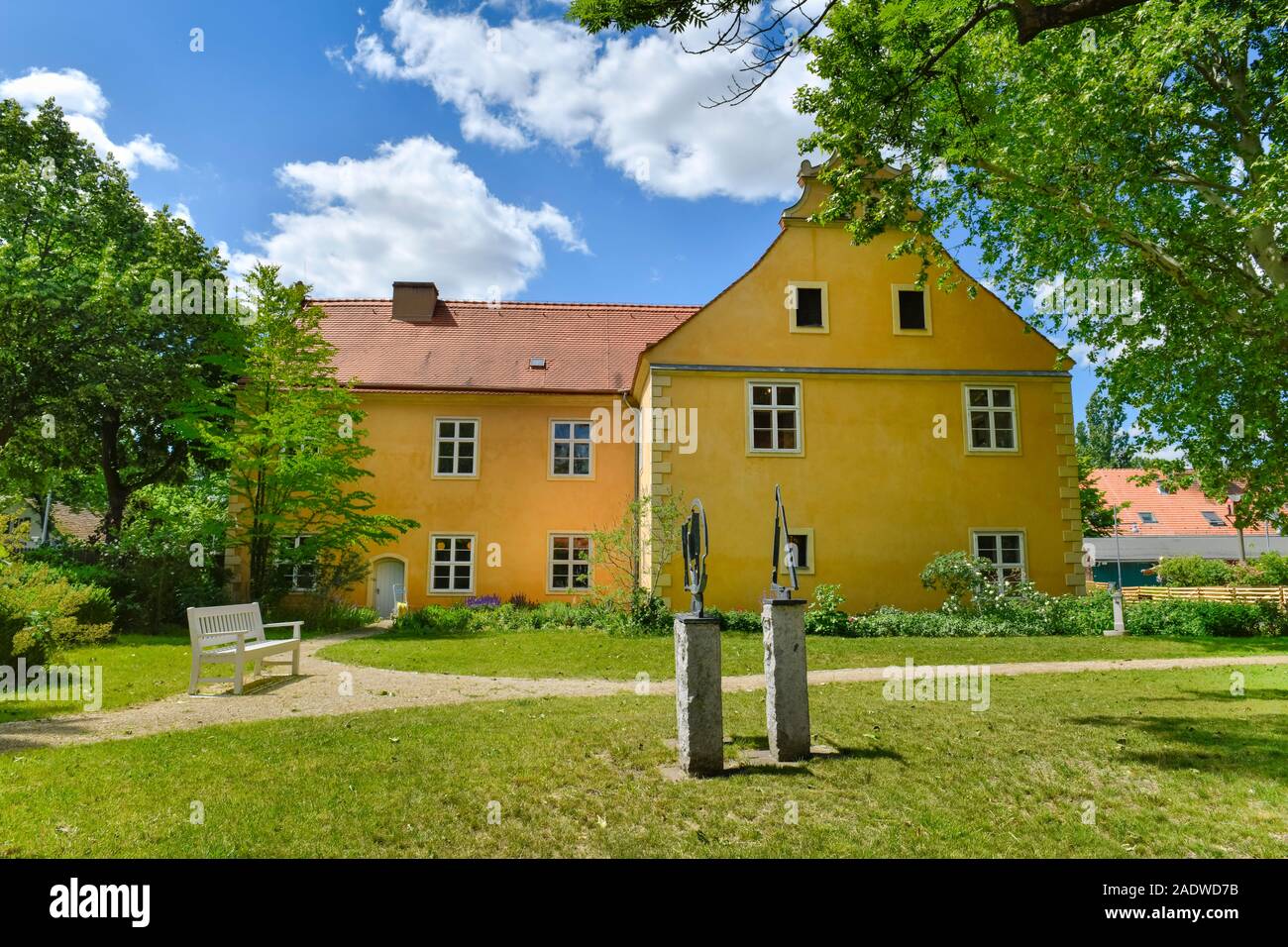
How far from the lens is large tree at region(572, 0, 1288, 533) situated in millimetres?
9680

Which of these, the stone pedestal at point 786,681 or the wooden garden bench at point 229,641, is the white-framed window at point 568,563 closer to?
the wooden garden bench at point 229,641

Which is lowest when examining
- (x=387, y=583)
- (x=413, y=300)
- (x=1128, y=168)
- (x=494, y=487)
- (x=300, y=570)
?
(x=387, y=583)

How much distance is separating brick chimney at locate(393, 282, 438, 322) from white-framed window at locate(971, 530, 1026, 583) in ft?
60.0

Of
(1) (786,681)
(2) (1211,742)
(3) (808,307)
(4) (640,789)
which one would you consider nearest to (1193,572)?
(3) (808,307)

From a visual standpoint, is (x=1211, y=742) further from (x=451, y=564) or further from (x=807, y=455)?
(x=451, y=564)

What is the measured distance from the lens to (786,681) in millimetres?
6262

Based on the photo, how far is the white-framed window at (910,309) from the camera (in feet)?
64.4

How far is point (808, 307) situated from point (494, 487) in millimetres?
10183

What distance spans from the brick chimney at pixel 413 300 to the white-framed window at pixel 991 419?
17018mm

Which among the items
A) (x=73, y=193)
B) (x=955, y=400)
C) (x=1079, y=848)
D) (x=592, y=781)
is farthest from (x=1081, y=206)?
(x=73, y=193)

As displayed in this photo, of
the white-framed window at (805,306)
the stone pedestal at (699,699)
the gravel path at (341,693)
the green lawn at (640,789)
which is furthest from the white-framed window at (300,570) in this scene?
the stone pedestal at (699,699)

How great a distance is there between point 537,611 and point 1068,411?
576 inches

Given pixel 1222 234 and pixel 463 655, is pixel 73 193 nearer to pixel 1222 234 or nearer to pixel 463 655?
pixel 463 655
